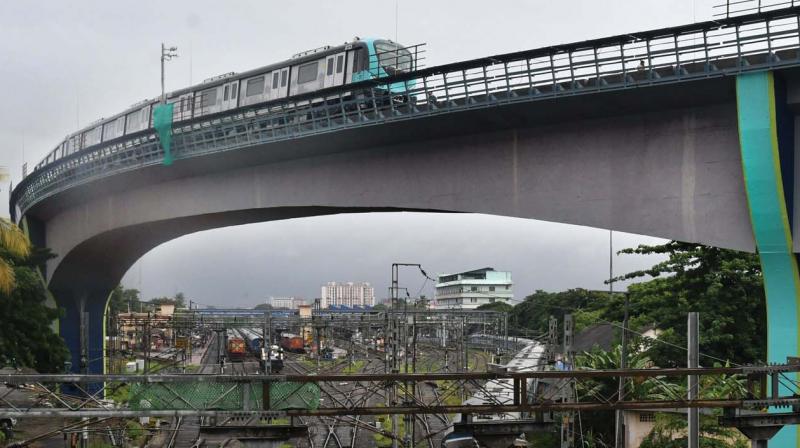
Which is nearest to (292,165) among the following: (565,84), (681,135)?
(565,84)

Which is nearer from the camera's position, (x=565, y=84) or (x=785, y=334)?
(x=785, y=334)

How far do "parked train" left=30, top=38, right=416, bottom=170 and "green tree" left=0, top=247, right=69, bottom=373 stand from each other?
672cm

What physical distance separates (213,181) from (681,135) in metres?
16.6

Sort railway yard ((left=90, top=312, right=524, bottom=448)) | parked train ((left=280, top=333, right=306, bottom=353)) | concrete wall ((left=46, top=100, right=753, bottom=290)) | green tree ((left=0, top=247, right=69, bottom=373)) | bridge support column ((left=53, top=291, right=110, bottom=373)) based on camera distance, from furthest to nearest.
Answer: parked train ((left=280, top=333, right=306, bottom=353))
bridge support column ((left=53, top=291, right=110, bottom=373))
green tree ((left=0, top=247, right=69, bottom=373))
concrete wall ((left=46, top=100, right=753, bottom=290))
railway yard ((left=90, top=312, right=524, bottom=448))

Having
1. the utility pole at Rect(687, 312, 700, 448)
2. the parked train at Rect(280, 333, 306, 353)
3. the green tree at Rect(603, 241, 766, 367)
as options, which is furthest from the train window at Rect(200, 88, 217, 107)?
the parked train at Rect(280, 333, 306, 353)

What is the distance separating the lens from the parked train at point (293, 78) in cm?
2973

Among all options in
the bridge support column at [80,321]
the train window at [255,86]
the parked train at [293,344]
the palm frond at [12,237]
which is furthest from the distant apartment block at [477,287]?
the palm frond at [12,237]

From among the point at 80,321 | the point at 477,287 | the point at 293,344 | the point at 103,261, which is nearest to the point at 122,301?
the point at 293,344

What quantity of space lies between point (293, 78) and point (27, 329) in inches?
560

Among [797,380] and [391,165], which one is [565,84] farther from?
[797,380]

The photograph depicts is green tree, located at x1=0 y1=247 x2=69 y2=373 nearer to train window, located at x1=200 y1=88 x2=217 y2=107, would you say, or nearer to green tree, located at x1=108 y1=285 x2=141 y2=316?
train window, located at x1=200 y1=88 x2=217 y2=107

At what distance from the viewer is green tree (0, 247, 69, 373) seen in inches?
1206

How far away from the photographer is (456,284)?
468ft

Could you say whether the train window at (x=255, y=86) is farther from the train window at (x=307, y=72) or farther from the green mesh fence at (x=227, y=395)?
the green mesh fence at (x=227, y=395)
